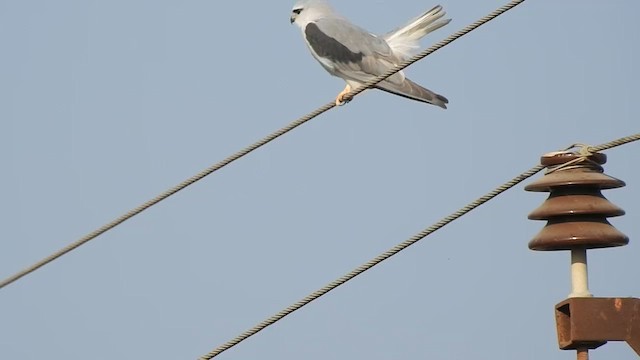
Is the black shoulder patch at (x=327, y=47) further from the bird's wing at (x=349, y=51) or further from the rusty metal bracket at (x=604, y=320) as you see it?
the rusty metal bracket at (x=604, y=320)

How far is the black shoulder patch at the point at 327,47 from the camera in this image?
9.16m

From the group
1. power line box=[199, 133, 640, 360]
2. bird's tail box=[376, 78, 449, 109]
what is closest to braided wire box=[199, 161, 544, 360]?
power line box=[199, 133, 640, 360]

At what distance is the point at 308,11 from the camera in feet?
32.5

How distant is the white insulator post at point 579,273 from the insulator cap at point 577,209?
40 millimetres

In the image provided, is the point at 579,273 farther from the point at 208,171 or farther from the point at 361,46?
the point at 361,46

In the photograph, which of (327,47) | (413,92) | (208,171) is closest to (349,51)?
(327,47)

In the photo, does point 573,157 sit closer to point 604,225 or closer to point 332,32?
point 604,225

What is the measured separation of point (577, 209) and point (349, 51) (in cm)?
473

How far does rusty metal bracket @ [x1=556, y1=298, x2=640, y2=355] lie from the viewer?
4.47m

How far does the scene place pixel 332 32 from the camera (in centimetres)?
942

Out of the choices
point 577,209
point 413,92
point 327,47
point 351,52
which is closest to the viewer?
point 577,209

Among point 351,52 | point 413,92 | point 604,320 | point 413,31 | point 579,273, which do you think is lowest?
point 604,320

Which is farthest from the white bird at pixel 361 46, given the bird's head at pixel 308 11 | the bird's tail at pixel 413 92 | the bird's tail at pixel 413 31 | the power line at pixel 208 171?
the power line at pixel 208 171

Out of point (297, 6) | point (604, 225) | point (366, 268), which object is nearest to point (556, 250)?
point (604, 225)
